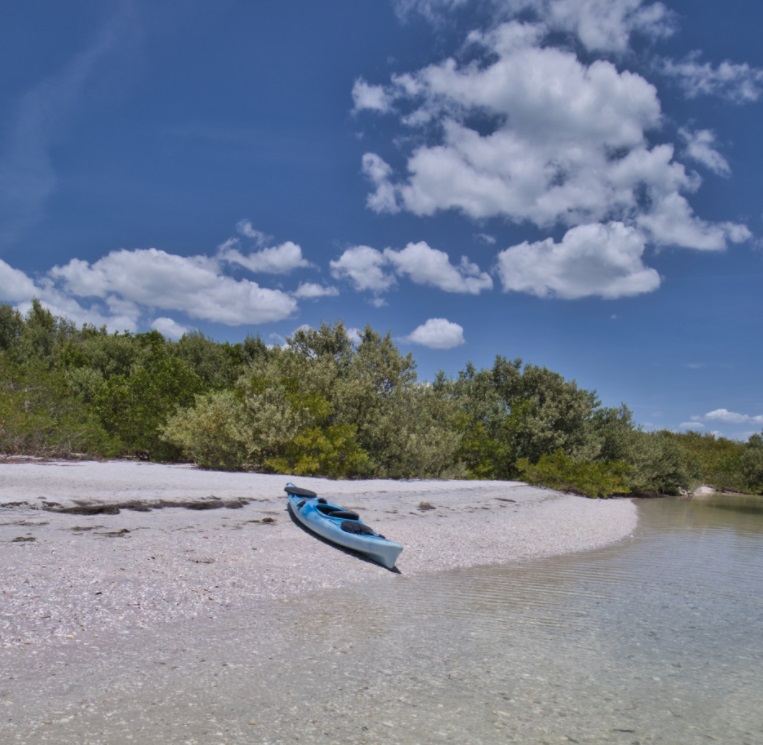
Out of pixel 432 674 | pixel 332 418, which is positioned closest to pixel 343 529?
pixel 432 674

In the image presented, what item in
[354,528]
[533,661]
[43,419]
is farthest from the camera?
[43,419]

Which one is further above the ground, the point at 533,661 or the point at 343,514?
the point at 343,514

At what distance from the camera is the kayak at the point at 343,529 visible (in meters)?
10.5

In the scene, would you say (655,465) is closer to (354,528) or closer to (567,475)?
(567,475)

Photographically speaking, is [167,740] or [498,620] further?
[498,620]

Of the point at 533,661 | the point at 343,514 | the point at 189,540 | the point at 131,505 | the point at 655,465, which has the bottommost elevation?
the point at 533,661

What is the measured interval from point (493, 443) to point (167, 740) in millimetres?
30363

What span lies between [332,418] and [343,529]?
1342 cm

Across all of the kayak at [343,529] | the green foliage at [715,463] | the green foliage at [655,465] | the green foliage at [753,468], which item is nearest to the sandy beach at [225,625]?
the kayak at [343,529]

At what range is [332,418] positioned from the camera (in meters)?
24.5

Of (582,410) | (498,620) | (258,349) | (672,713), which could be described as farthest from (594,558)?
(258,349)

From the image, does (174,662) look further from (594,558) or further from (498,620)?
(594,558)

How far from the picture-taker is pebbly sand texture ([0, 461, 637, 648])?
23.9 ft

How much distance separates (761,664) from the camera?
6.90 meters
